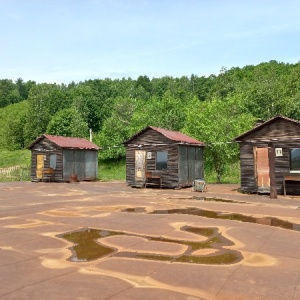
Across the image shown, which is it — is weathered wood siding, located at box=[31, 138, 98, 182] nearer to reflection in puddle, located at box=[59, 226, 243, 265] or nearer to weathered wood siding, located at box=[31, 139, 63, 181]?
weathered wood siding, located at box=[31, 139, 63, 181]

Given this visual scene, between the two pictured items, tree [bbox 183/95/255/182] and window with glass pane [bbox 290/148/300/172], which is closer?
window with glass pane [bbox 290/148/300/172]

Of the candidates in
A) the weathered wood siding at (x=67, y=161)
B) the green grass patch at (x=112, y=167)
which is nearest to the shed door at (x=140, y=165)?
the weathered wood siding at (x=67, y=161)

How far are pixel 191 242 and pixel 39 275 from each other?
402 centimetres

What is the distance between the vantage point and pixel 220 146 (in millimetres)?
28484

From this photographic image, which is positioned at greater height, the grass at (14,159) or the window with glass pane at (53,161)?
the grass at (14,159)

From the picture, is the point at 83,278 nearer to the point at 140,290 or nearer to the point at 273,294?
the point at 140,290

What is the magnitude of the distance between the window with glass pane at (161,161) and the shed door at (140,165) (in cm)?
103

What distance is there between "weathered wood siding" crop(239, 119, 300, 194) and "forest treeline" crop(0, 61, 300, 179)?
631cm

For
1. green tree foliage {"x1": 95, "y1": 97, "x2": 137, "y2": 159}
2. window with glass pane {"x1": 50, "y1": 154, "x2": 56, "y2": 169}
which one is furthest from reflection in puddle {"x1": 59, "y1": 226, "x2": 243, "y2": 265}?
green tree foliage {"x1": 95, "y1": 97, "x2": 137, "y2": 159}

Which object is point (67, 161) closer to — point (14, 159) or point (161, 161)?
point (161, 161)

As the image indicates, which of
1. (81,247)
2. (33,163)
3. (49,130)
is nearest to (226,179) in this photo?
(33,163)

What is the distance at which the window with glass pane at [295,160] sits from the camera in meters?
20.0

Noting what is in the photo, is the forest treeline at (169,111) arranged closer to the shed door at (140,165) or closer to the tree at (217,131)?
the tree at (217,131)

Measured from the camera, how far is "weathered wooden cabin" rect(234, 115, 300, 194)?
19938mm
